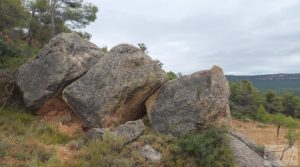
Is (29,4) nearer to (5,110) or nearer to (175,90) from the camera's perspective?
(5,110)

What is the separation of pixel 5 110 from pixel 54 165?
4.51 m

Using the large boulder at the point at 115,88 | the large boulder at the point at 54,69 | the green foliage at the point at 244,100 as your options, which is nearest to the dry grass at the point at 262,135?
the green foliage at the point at 244,100

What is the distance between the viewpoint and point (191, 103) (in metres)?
10.2

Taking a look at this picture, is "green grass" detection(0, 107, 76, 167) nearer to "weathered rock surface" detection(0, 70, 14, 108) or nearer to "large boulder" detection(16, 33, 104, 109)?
"weathered rock surface" detection(0, 70, 14, 108)

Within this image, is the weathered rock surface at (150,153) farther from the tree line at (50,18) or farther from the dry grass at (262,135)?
the tree line at (50,18)

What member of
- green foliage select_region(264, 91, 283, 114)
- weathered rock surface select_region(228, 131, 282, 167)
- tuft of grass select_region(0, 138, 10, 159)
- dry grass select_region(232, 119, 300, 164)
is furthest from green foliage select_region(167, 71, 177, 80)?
green foliage select_region(264, 91, 283, 114)

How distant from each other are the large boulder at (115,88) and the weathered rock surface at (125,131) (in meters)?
0.73

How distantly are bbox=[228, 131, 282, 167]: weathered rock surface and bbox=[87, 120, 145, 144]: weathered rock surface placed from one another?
104 inches

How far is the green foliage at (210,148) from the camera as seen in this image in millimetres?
9102

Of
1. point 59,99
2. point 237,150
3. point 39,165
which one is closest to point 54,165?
point 39,165

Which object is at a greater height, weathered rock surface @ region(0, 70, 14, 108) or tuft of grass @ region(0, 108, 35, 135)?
weathered rock surface @ region(0, 70, 14, 108)

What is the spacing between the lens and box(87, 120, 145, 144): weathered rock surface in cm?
955

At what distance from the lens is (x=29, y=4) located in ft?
68.3

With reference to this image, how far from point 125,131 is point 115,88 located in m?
1.60
